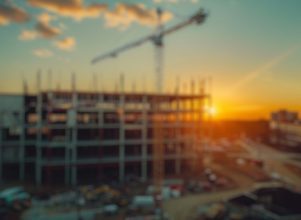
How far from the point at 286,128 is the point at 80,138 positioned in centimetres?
1674

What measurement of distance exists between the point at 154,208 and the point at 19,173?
10767 millimetres

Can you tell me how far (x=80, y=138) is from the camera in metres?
17.1

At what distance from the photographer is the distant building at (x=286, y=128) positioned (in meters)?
17.6

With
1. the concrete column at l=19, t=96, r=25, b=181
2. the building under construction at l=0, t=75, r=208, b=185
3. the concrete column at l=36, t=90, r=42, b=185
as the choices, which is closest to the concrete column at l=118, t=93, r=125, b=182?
the building under construction at l=0, t=75, r=208, b=185

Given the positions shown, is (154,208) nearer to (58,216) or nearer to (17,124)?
(58,216)

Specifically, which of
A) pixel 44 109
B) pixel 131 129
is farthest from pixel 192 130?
pixel 44 109

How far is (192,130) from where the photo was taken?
63.6 feet

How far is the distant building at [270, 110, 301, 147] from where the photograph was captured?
17562mm

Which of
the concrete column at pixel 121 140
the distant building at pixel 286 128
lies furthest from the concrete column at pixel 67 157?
the distant building at pixel 286 128

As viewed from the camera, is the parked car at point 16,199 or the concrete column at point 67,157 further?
the concrete column at point 67,157

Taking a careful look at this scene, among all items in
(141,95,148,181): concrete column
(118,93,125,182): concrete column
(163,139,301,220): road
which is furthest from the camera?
(141,95,148,181): concrete column

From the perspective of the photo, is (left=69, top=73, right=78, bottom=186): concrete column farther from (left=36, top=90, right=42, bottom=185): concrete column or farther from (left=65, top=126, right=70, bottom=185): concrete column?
(left=36, top=90, right=42, bottom=185): concrete column

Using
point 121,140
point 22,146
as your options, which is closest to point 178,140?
point 121,140

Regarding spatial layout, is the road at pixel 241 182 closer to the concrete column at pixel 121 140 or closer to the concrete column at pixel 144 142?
the concrete column at pixel 144 142
